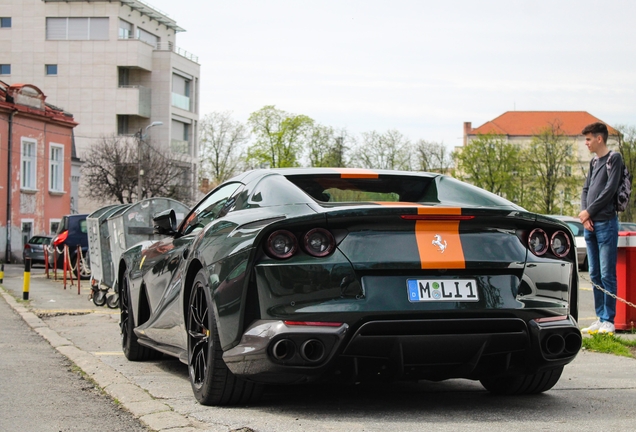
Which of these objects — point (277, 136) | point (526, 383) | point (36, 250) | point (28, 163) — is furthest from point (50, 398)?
point (277, 136)

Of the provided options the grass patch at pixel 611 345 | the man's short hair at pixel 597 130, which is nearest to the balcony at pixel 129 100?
the man's short hair at pixel 597 130

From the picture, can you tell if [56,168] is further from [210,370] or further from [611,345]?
[210,370]

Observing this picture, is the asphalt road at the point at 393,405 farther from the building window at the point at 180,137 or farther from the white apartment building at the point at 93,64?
the building window at the point at 180,137

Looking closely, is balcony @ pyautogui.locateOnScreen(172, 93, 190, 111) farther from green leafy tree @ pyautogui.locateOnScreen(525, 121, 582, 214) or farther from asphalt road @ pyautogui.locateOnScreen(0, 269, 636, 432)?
asphalt road @ pyautogui.locateOnScreen(0, 269, 636, 432)

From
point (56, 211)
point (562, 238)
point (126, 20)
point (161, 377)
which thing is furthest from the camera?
point (126, 20)

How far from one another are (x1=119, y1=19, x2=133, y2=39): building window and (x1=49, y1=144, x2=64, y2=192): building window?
2281 centimetres

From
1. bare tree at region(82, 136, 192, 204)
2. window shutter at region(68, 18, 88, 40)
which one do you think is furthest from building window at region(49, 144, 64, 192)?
window shutter at region(68, 18, 88, 40)

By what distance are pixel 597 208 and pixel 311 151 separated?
78.9 m

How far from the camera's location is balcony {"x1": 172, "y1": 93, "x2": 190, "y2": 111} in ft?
241

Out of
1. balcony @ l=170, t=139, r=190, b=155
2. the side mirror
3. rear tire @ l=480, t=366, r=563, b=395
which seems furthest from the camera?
balcony @ l=170, t=139, r=190, b=155

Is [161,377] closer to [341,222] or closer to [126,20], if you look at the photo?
[341,222]

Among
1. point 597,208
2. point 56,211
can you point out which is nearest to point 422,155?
point 56,211

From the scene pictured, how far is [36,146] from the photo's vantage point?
4762 cm

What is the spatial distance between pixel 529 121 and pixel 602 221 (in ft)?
450
